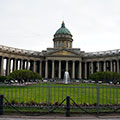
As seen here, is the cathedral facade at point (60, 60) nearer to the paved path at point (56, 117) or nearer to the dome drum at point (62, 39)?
the dome drum at point (62, 39)

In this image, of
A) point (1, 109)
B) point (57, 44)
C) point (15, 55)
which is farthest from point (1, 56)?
point (1, 109)

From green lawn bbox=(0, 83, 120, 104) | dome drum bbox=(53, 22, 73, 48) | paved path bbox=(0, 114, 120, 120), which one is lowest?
paved path bbox=(0, 114, 120, 120)

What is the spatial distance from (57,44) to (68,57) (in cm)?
2062

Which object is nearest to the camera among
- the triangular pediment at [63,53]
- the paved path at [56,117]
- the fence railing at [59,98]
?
the paved path at [56,117]

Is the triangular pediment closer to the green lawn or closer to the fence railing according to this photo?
the green lawn

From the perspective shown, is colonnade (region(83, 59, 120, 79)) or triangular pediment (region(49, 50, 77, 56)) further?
triangular pediment (region(49, 50, 77, 56))

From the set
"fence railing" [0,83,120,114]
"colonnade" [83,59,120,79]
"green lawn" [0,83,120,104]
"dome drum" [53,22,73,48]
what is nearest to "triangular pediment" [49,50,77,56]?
"colonnade" [83,59,120,79]

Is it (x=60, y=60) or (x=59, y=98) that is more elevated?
(x=60, y=60)

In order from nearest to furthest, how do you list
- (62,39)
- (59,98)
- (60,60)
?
(59,98)
(60,60)
(62,39)

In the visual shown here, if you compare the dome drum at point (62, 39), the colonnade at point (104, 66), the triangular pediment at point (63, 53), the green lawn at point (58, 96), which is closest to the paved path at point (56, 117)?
the green lawn at point (58, 96)

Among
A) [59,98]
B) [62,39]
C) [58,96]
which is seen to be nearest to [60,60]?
[62,39]

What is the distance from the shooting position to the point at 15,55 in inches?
Answer: 2778

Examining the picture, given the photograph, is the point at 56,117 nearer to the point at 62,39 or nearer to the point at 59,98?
the point at 59,98

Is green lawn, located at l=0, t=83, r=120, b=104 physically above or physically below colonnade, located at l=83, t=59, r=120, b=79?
below
